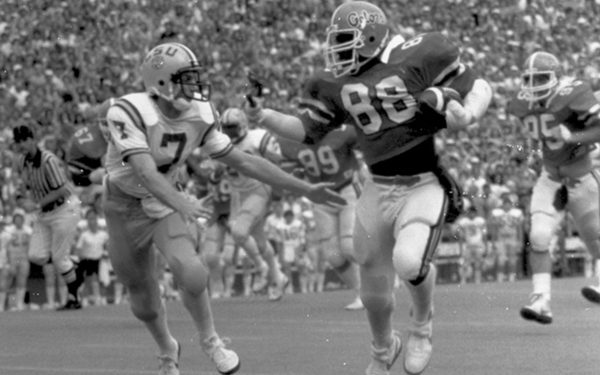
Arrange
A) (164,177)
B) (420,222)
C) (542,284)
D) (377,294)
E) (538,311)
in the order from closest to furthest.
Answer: (420,222)
(377,294)
(164,177)
(538,311)
(542,284)

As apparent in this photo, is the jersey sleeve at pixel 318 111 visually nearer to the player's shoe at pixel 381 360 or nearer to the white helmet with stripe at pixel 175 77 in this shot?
the white helmet with stripe at pixel 175 77

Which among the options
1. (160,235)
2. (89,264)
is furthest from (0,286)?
(160,235)

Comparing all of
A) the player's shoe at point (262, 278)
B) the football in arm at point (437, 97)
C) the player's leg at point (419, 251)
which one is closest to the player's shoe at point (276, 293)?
the player's shoe at point (262, 278)

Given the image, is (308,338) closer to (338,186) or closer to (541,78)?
(541,78)

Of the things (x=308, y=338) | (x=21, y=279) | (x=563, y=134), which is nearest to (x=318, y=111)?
(x=308, y=338)

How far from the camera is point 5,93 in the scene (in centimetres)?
2381

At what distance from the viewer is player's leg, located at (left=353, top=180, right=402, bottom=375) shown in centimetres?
841

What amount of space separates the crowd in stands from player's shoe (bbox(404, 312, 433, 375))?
12.2m

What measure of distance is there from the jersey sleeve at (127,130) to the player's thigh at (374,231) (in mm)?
1198

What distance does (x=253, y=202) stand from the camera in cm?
1719

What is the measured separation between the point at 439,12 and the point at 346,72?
25.2 metres

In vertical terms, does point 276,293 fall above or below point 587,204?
below

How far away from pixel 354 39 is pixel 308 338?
376cm

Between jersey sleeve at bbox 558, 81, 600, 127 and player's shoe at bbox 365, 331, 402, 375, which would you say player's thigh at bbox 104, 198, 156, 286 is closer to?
player's shoe at bbox 365, 331, 402, 375
